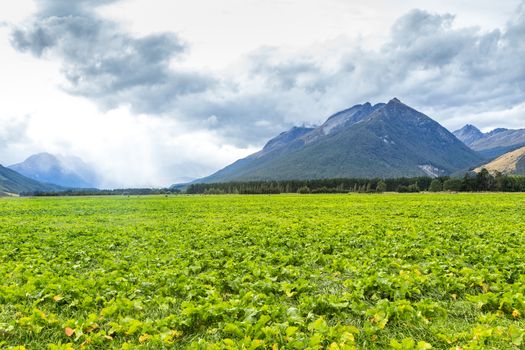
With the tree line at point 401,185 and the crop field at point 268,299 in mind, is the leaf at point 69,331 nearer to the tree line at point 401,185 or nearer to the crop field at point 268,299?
the crop field at point 268,299

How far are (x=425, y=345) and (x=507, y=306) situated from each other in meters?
3.62

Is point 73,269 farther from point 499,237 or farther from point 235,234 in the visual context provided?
point 499,237

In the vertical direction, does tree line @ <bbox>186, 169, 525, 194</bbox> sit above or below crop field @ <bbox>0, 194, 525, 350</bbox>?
above

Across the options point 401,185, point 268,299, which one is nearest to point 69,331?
point 268,299

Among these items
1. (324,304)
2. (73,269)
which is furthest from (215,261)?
(324,304)

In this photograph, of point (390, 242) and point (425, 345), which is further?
point (390, 242)

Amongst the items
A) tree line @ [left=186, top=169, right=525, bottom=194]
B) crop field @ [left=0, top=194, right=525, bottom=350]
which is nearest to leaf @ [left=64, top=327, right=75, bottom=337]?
crop field @ [left=0, top=194, right=525, bottom=350]

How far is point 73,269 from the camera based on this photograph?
11555mm

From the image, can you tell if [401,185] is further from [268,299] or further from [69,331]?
[69,331]

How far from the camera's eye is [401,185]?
166250 mm

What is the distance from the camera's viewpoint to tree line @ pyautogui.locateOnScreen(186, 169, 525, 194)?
141125 millimetres

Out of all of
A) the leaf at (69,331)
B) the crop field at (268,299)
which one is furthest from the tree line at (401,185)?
the leaf at (69,331)

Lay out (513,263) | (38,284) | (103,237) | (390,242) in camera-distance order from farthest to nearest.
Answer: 1. (103,237)
2. (390,242)
3. (513,263)
4. (38,284)

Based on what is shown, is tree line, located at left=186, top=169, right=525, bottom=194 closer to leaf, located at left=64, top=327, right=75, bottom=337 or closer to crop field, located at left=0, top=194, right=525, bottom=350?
crop field, located at left=0, top=194, right=525, bottom=350
